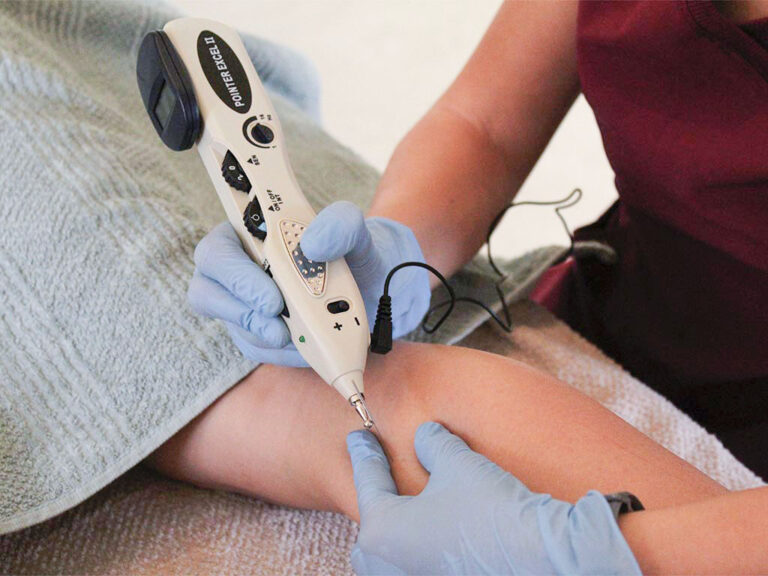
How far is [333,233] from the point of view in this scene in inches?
24.8

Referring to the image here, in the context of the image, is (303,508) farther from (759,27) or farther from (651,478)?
(759,27)

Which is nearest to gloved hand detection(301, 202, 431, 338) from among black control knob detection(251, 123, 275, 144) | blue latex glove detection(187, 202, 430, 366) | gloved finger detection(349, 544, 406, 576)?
blue latex glove detection(187, 202, 430, 366)

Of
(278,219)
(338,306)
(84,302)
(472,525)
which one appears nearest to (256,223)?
(278,219)

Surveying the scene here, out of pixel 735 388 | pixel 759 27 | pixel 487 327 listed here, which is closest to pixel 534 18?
pixel 759 27

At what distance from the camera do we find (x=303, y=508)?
0.80 meters

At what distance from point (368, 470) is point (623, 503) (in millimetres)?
232

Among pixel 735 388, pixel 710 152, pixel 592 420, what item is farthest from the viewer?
pixel 735 388

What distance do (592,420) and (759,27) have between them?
1.44 ft

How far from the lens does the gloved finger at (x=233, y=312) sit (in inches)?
26.2

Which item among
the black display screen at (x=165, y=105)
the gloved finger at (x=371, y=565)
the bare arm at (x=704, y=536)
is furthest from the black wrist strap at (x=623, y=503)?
the black display screen at (x=165, y=105)

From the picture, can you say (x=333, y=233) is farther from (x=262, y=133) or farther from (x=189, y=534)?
(x=189, y=534)

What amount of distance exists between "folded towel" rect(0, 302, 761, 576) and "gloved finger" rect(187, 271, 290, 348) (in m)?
0.21

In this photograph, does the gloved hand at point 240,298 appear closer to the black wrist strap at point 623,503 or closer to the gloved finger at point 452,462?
the gloved finger at point 452,462

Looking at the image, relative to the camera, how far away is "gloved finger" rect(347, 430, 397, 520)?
641 mm
